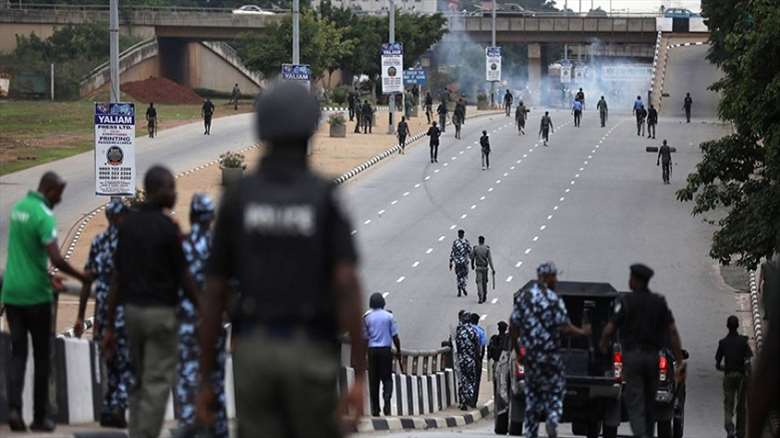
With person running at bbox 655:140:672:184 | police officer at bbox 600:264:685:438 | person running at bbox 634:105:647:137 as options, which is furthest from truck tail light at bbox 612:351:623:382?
person running at bbox 634:105:647:137

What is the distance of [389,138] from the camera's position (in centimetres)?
7056

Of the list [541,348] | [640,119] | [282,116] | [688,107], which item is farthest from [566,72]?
[282,116]

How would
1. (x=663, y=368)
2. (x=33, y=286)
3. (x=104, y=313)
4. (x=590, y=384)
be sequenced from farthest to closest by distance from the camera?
(x=663, y=368), (x=590, y=384), (x=104, y=313), (x=33, y=286)

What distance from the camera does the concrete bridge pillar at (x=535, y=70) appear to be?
418 feet

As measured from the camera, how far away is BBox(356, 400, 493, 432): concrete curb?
20484 mm

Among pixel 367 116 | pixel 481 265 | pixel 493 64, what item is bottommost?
pixel 481 265

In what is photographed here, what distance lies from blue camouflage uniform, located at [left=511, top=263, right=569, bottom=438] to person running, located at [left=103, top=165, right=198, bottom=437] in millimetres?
3637

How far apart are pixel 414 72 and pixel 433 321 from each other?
42.9 metres

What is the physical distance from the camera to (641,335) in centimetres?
1450

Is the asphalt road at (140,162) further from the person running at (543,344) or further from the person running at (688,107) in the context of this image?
the person running at (543,344)

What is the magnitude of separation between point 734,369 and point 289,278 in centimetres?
1518

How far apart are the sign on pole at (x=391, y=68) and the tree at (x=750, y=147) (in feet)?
104

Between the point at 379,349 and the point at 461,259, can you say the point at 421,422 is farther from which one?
the point at 461,259

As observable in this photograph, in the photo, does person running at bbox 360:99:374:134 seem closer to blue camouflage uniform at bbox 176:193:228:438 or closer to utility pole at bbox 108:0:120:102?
utility pole at bbox 108:0:120:102
